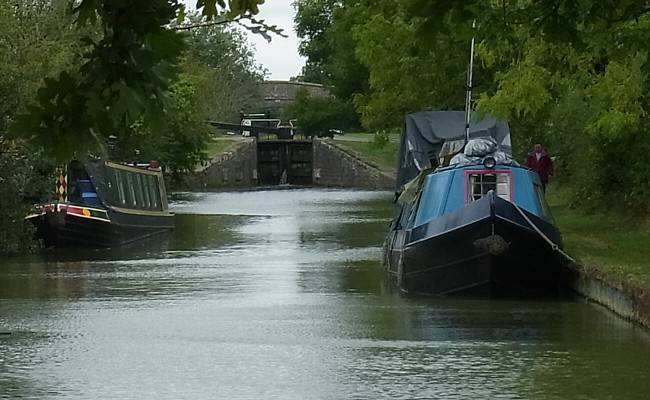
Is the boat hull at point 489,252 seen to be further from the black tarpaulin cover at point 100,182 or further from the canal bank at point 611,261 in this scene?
the black tarpaulin cover at point 100,182

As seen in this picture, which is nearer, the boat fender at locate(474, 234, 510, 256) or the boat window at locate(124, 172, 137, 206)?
the boat fender at locate(474, 234, 510, 256)

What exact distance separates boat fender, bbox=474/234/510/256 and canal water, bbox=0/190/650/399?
697 millimetres

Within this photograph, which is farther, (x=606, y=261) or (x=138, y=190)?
(x=138, y=190)

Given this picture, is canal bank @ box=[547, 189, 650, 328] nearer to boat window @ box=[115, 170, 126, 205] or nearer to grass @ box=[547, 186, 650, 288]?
grass @ box=[547, 186, 650, 288]

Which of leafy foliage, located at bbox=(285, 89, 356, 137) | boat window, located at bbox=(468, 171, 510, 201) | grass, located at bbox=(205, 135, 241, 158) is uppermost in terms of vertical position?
leafy foliage, located at bbox=(285, 89, 356, 137)

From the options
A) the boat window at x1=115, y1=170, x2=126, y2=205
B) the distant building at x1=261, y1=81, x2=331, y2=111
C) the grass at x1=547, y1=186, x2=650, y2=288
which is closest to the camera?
the grass at x1=547, y1=186, x2=650, y2=288

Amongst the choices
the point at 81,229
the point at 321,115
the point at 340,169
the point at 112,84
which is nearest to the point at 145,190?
the point at 81,229

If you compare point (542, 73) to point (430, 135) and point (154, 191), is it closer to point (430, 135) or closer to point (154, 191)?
point (430, 135)

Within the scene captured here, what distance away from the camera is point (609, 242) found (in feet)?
74.9

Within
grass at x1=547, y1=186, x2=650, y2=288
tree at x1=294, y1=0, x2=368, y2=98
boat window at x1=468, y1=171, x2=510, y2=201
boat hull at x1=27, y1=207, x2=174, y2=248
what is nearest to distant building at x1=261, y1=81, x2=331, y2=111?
tree at x1=294, y1=0, x2=368, y2=98

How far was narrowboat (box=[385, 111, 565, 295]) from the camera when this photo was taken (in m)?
19.1

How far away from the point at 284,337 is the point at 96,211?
1604 centimetres

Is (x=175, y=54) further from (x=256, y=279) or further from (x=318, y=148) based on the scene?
(x=318, y=148)

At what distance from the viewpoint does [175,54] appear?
6.30m
